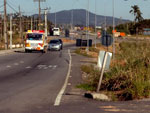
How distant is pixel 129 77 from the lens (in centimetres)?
1376

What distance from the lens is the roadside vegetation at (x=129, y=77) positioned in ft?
42.0

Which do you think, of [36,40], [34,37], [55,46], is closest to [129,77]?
[34,37]

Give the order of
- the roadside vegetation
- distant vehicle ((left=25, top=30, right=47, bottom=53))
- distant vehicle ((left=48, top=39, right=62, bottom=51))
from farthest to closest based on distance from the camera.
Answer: distant vehicle ((left=48, top=39, right=62, bottom=51)) < distant vehicle ((left=25, top=30, right=47, bottom=53)) < the roadside vegetation

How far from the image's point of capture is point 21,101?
12.5 metres

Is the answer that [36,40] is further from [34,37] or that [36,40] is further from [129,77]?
[129,77]

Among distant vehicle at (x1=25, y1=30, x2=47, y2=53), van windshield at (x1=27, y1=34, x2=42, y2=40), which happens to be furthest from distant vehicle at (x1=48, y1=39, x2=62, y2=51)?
van windshield at (x1=27, y1=34, x2=42, y2=40)

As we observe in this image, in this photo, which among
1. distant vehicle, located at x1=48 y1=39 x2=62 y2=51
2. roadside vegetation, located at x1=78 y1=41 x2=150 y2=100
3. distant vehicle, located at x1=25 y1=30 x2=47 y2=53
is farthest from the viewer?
distant vehicle, located at x1=48 y1=39 x2=62 y2=51

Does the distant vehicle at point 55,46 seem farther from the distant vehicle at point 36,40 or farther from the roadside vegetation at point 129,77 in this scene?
the roadside vegetation at point 129,77

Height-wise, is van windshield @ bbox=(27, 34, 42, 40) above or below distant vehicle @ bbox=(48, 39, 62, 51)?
above

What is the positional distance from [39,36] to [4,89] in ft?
119

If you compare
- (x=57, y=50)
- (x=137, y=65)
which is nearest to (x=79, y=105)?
(x=137, y=65)

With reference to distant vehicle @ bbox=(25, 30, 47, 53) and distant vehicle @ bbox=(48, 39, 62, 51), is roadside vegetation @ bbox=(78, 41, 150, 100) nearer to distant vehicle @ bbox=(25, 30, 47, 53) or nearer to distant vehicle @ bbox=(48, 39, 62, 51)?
distant vehicle @ bbox=(25, 30, 47, 53)

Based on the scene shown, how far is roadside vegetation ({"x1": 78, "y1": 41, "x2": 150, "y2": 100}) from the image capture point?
12.8 metres

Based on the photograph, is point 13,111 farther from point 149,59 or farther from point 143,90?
point 149,59
